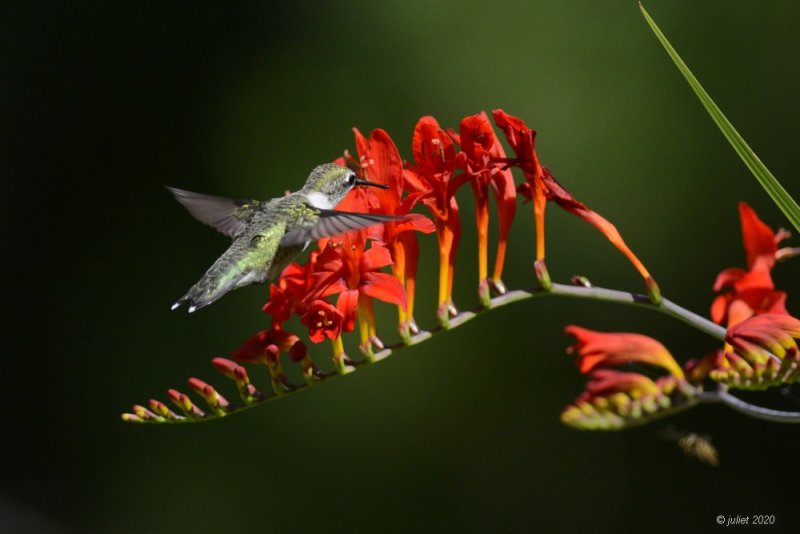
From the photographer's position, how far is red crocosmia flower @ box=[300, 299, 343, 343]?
154 cm

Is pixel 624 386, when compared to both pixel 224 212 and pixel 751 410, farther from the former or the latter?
pixel 224 212

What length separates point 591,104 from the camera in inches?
153

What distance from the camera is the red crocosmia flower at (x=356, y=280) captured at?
1.54 m

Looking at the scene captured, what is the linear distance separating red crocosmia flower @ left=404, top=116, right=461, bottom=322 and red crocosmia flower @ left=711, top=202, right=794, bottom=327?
0.49m

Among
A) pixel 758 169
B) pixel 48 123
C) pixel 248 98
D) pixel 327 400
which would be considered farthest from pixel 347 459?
pixel 758 169

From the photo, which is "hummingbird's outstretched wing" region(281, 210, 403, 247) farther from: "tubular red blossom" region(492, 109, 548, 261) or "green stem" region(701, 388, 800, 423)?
"green stem" region(701, 388, 800, 423)

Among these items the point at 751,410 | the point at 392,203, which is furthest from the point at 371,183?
the point at 751,410

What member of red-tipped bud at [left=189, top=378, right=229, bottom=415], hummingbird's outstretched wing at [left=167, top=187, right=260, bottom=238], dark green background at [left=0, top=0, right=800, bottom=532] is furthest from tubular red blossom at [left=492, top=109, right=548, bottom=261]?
dark green background at [left=0, top=0, right=800, bottom=532]

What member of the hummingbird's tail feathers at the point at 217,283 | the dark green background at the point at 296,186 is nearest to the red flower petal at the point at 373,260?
the hummingbird's tail feathers at the point at 217,283

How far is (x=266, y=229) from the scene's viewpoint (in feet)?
6.56

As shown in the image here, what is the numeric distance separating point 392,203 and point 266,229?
44 centimetres

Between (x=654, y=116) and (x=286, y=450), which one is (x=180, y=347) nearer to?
(x=286, y=450)

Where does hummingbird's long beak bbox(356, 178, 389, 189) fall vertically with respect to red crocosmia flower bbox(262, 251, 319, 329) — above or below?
above

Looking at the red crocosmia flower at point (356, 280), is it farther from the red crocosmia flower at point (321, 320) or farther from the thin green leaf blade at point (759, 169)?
the thin green leaf blade at point (759, 169)
